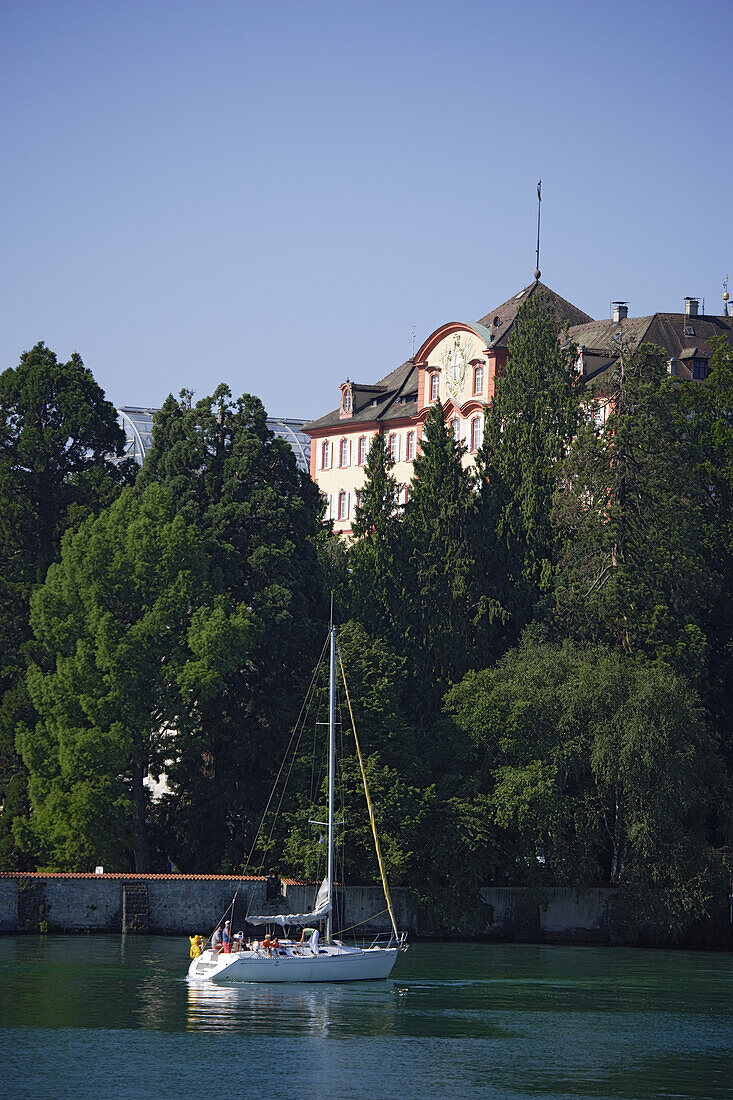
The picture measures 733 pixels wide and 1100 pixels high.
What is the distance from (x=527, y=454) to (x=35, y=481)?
21.4 m

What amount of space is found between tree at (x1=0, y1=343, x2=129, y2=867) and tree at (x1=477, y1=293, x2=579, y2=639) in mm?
16183

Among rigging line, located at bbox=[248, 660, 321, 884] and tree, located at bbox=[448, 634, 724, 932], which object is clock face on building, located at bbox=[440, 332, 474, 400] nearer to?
tree, located at bbox=[448, 634, 724, 932]

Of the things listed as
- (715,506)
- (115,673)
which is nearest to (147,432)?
(715,506)

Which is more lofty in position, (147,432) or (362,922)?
(147,432)

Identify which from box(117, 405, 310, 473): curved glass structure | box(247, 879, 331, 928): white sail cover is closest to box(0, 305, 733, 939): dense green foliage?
box(247, 879, 331, 928): white sail cover

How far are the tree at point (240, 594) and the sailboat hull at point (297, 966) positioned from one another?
1632 cm

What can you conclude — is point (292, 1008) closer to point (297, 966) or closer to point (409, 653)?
point (297, 966)

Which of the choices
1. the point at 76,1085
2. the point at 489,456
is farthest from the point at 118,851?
the point at 76,1085

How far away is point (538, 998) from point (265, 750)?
2157cm

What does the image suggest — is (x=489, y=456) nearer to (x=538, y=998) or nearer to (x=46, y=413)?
(x=46, y=413)

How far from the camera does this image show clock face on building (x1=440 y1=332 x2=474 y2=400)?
102625 millimetres

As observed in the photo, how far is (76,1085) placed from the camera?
38781 millimetres

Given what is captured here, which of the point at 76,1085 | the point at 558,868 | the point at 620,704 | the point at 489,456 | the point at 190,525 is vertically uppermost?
the point at 489,456

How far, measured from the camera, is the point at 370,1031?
46438 millimetres
